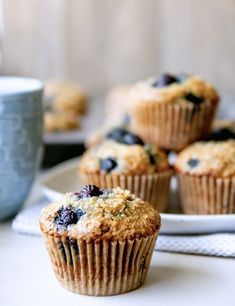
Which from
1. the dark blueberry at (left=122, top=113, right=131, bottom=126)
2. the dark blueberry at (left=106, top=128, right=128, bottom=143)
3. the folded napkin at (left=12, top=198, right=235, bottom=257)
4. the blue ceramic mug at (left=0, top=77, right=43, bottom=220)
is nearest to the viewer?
the folded napkin at (left=12, top=198, right=235, bottom=257)

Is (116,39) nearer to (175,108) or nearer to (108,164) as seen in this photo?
(175,108)

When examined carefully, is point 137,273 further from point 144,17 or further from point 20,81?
point 144,17

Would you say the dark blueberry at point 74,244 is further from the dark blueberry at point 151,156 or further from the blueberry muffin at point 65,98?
the blueberry muffin at point 65,98

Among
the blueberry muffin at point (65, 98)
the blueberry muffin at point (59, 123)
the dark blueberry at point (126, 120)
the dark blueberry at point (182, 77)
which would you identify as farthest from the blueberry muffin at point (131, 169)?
the blueberry muffin at point (65, 98)

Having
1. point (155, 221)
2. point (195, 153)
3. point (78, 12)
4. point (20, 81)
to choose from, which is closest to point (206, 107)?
point (195, 153)

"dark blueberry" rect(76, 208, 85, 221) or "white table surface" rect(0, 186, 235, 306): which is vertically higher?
"dark blueberry" rect(76, 208, 85, 221)

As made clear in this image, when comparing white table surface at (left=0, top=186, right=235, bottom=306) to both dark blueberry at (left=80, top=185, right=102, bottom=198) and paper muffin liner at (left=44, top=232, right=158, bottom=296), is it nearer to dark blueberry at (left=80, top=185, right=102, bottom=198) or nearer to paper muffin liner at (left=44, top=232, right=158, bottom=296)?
paper muffin liner at (left=44, top=232, right=158, bottom=296)

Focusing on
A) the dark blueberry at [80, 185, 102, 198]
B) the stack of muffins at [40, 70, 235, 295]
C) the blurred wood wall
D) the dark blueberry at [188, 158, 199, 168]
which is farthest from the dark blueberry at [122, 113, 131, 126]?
the blurred wood wall

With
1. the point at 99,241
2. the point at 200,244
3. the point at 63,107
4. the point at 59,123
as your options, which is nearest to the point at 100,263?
the point at 99,241
